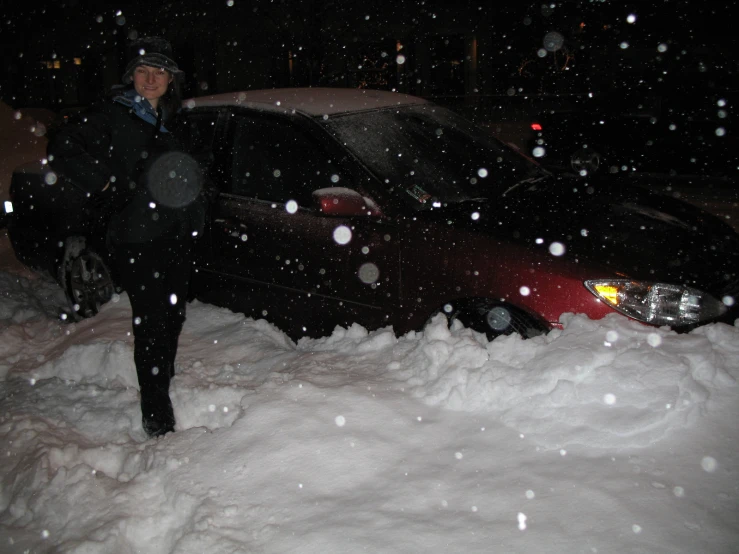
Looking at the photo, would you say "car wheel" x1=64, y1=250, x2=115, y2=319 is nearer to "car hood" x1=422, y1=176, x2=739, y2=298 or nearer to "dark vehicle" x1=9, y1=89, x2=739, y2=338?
"dark vehicle" x1=9, y1=89, x2=739, y2=338

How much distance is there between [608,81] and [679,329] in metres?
18.9

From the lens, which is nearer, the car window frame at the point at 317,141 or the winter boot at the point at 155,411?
the winter boot at the point at 155,411

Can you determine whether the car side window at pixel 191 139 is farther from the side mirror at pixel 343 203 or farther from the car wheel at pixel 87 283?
the car wheel at pixel 87 283

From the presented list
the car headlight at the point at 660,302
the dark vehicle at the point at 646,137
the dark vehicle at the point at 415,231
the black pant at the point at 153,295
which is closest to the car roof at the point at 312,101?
the dark vehicle at the point at 415,231

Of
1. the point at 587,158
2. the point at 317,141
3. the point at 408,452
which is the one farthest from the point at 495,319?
the point at 587,158

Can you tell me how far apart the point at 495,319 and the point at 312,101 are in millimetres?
1884

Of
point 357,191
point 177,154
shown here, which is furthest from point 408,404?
point 177,154

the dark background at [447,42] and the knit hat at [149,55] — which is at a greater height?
the dark background at [447,42]

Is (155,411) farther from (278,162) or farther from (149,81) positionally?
(278,162)

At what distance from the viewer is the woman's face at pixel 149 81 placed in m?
2.64

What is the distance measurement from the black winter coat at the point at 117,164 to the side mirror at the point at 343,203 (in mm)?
786

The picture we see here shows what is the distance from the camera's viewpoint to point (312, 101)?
3.87m

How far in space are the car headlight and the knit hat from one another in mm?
2274

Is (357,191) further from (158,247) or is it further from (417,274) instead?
(158,247)
